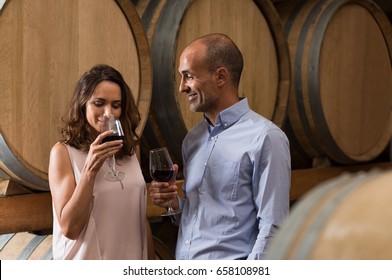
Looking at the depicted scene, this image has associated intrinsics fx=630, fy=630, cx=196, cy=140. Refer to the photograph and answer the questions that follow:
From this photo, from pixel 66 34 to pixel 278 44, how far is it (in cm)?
127

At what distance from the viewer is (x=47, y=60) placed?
2.18 metres

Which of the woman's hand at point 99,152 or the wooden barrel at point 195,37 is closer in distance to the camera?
the woman's hand at point 99,152

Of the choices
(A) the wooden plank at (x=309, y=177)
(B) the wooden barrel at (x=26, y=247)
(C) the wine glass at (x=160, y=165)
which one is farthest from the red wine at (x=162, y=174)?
(A) the wooden plank at (x=309, y=177)

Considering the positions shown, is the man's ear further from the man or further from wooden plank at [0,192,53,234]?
wooden plank at [0,192,53,234]

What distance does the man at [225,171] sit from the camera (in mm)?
1938

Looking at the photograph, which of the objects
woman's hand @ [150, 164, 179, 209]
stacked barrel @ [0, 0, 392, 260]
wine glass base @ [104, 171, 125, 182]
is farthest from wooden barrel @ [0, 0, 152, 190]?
woman's hand @ [150, 164, 179, 209]

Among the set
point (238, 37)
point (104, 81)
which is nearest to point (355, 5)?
point (238, 37)

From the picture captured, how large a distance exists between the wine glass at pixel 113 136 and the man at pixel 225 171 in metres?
0.12

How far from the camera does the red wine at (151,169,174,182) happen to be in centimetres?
200

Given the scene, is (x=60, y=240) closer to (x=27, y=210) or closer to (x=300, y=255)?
(x=27, y=210)

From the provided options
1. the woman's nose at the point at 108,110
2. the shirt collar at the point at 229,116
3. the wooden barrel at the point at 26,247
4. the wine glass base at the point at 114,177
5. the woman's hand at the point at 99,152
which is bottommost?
the wooden barrel at the point at 26,247

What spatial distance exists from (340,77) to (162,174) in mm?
1884

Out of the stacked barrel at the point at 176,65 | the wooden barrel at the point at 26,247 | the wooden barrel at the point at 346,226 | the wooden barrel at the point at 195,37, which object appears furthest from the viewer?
the wooden barrel at the point at 195,37

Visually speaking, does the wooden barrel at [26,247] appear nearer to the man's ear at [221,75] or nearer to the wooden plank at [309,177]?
the man's ear at [221,75]
